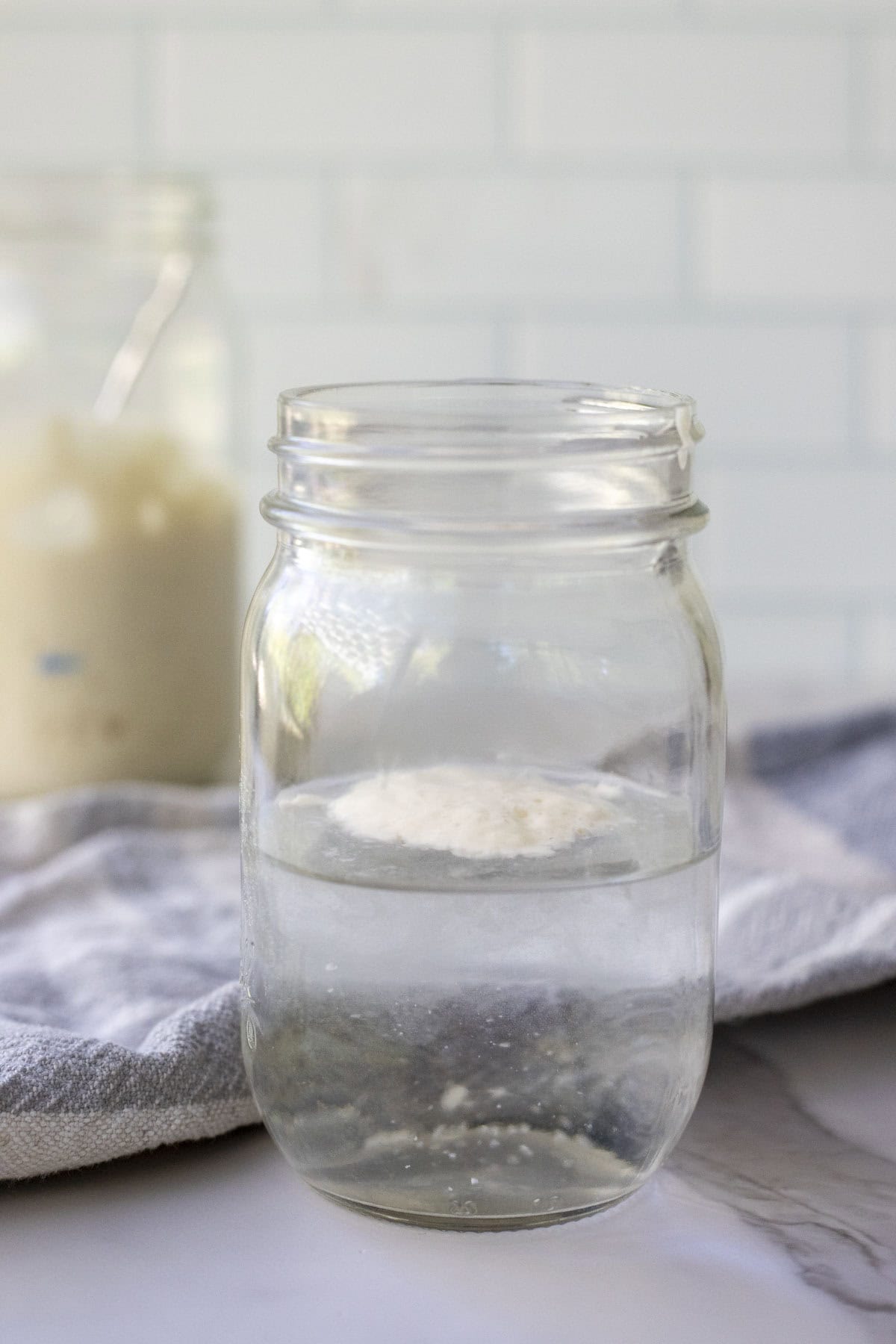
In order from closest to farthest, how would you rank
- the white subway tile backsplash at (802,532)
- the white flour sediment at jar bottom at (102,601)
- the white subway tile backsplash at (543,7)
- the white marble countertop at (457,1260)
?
the white marble countertop at (457,1260), the white flour sediment at jar bottom at (102,601), the white subway tile backsplash at (543,7), the white subway tile backsplash at (802,532)

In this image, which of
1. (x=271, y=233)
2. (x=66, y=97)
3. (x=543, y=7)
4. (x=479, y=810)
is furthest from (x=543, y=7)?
(x=479, y=810)

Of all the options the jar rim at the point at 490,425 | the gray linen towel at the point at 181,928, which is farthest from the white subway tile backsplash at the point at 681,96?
the jar rim at the point at 490,425

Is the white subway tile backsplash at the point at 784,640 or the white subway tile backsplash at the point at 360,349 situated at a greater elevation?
the white subway tile backsplash at the point at 360,349

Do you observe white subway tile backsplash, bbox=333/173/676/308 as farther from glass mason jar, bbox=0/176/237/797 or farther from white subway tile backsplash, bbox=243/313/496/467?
glass mason jar, bbox=0/176/237/797

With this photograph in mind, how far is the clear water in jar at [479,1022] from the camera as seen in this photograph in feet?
1.35

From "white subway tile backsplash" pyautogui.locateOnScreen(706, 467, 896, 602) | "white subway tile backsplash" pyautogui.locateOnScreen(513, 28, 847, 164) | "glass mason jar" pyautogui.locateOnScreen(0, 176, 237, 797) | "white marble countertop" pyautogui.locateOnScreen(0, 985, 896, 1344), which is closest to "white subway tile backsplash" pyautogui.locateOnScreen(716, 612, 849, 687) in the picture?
"white subway tile backsplash" pyautogui.locateOnScreen(706, 467, 896, 602)

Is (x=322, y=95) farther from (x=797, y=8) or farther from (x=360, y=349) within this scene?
(x=797, y=8)

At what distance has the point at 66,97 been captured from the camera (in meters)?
1.33

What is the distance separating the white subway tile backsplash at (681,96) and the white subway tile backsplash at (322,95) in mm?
52

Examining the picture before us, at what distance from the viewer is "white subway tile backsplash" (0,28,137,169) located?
4.32ft

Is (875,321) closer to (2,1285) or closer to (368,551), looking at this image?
(368,551)

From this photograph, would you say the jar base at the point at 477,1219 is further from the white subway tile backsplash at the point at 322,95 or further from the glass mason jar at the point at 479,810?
the white subway tile backsplash at the point at 322,95

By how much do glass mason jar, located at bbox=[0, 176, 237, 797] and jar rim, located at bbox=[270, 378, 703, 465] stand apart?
403 millimetres

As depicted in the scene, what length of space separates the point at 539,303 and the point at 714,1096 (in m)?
0.97
